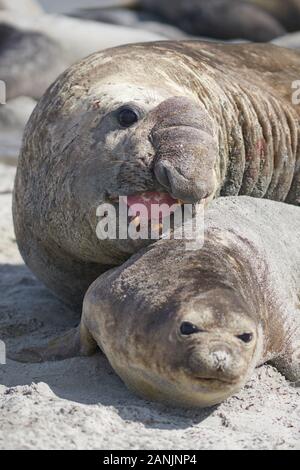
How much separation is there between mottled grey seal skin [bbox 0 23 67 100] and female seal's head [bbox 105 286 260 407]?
24.0 feet

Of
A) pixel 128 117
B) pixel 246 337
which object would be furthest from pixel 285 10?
pixel 246 337

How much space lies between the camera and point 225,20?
14.9 metres

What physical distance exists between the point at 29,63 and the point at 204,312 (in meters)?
7.94

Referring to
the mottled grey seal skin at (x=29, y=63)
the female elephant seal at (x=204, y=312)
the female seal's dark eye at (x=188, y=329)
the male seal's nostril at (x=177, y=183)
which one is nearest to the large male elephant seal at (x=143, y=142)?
the male seal's nostril at (x=177, y=183)

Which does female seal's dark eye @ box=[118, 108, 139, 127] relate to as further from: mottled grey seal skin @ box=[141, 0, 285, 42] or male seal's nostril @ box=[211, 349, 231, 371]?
mottled grey seal skin @ box=[141, 0, 285, 42]

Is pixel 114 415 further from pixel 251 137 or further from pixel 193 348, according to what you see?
pixel 251 137

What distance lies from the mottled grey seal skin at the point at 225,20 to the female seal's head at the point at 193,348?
1093 cm

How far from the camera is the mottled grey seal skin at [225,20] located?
14.8 m

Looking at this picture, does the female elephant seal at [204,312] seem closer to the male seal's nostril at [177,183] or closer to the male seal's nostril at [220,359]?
the male seal's nostril at [220,359]

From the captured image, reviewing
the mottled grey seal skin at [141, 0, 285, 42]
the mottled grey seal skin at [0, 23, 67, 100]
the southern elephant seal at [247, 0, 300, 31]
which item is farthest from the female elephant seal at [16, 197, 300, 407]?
the southern elephant seal at [247, 0, 300, 31]

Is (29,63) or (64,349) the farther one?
(29,63)

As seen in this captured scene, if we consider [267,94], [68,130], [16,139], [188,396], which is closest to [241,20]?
[16,139]

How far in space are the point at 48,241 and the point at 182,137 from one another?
3.61ft
